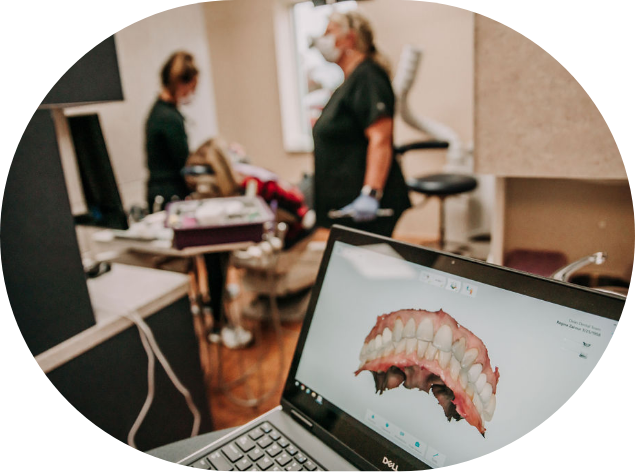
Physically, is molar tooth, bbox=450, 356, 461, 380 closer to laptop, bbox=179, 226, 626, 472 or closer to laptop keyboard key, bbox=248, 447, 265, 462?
laptop, bbox=179, 226, 626, 472

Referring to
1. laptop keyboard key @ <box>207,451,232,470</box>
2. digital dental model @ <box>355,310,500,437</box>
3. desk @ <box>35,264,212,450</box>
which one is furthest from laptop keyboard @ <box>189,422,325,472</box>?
desk @ <box>35,264,212,450</box>

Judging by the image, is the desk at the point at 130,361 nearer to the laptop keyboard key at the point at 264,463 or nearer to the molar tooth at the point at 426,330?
the laptop keyboard key at the point at 264,463

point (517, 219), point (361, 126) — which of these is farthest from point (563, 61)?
point (361, 126)

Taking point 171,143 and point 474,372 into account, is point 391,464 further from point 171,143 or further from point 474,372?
point 171,143

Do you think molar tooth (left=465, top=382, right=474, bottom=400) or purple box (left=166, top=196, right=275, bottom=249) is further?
purple box (left=166, top=196, right=275, bottom=249)

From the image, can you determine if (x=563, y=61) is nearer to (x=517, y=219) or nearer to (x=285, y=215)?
(x=517, y=219)

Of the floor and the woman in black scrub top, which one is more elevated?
the woman in black scrub top

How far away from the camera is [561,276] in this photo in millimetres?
660

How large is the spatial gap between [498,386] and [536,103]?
487 millimetres

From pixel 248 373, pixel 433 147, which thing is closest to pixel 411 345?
pixel 248 373

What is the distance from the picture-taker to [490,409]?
483mm

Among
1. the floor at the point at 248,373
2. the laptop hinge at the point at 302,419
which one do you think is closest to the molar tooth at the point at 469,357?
the laptop hinge at the point at 302,419

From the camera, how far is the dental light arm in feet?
10.3

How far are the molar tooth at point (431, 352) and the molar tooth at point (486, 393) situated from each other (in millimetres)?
65
